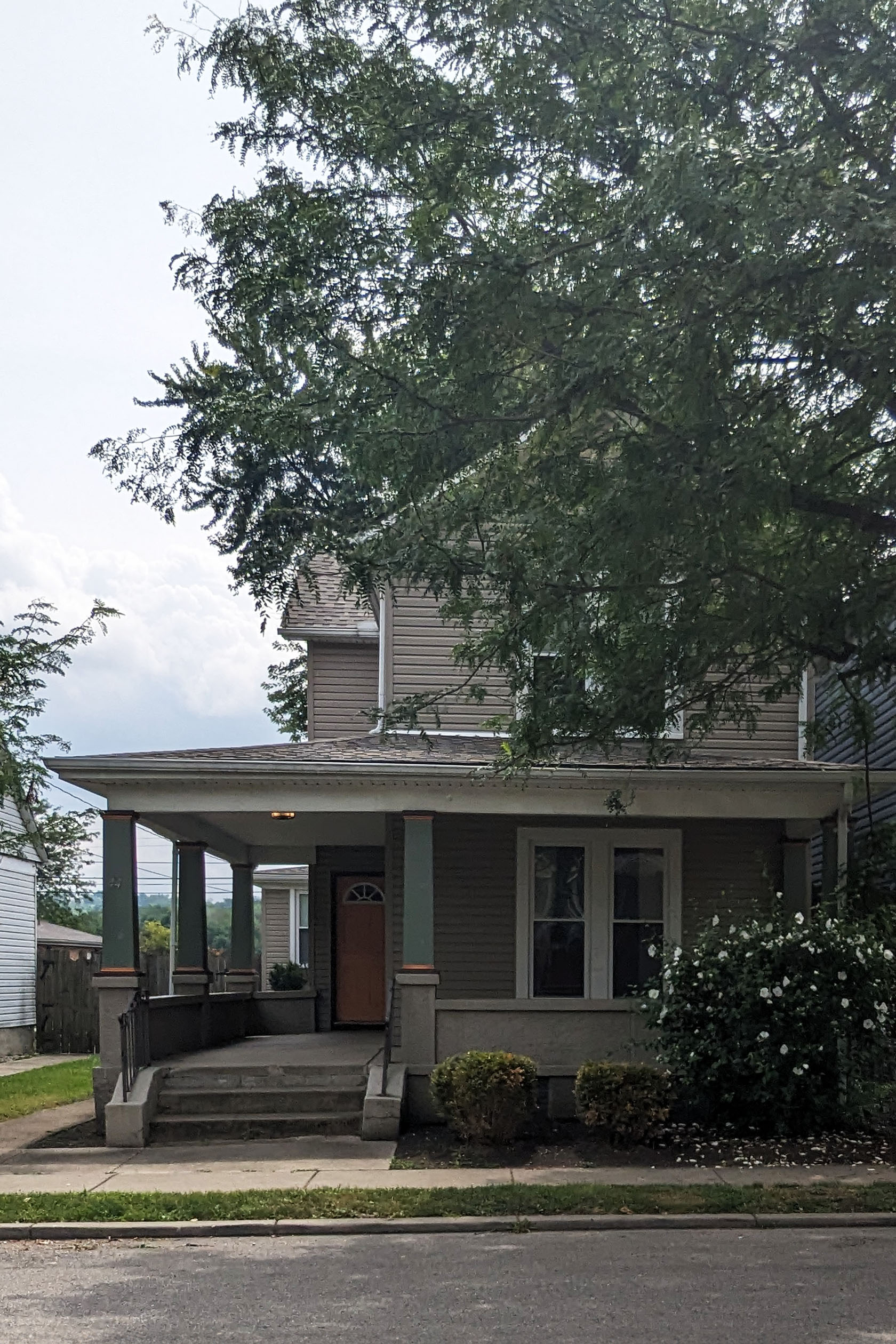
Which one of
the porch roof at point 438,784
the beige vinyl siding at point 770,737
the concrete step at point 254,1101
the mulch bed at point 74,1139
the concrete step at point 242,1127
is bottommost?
the mulch bed at point 74,1139

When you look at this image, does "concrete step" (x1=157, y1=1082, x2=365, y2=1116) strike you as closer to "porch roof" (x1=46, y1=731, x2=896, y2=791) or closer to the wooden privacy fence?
"porch roof" (x1=46, y1=731, x2=896, y2=791)

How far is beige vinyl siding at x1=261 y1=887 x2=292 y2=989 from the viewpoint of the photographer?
32.3 meters

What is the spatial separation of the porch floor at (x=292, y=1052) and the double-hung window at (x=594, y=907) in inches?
85.0

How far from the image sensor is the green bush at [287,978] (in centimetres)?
2762

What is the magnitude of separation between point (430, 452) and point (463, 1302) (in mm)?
5373

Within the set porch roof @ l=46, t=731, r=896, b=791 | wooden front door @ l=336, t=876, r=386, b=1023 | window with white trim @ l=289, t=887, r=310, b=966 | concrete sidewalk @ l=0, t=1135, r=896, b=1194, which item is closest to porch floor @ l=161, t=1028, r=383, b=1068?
wooden front door @ l=336, t=876, r=386, b=1023

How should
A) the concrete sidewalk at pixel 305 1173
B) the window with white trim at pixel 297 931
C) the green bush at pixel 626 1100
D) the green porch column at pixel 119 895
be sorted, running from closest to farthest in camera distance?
the concrete sidewalk at pixel 305 1173 → the green bush at pixel 626 1100 → the green porch column at pixel 119 895 → the window with white trim at pixel 297 931

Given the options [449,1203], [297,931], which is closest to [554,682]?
[449,1203]

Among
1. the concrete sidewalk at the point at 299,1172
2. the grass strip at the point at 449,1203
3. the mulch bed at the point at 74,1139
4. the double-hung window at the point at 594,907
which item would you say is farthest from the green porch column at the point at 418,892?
the grass strip at the point at 449,1203

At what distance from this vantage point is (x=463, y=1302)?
288 inches

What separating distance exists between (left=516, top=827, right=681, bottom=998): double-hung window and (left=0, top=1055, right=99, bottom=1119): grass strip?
16.6ft

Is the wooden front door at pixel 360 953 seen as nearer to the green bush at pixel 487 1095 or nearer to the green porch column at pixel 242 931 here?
the green porch column at pixel 242 931


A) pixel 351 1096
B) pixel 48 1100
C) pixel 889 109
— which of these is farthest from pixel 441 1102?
pixel 889 109

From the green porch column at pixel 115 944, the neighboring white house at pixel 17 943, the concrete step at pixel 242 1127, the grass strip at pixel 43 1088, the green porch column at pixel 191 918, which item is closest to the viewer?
the concrete step at pixel 242 1127
